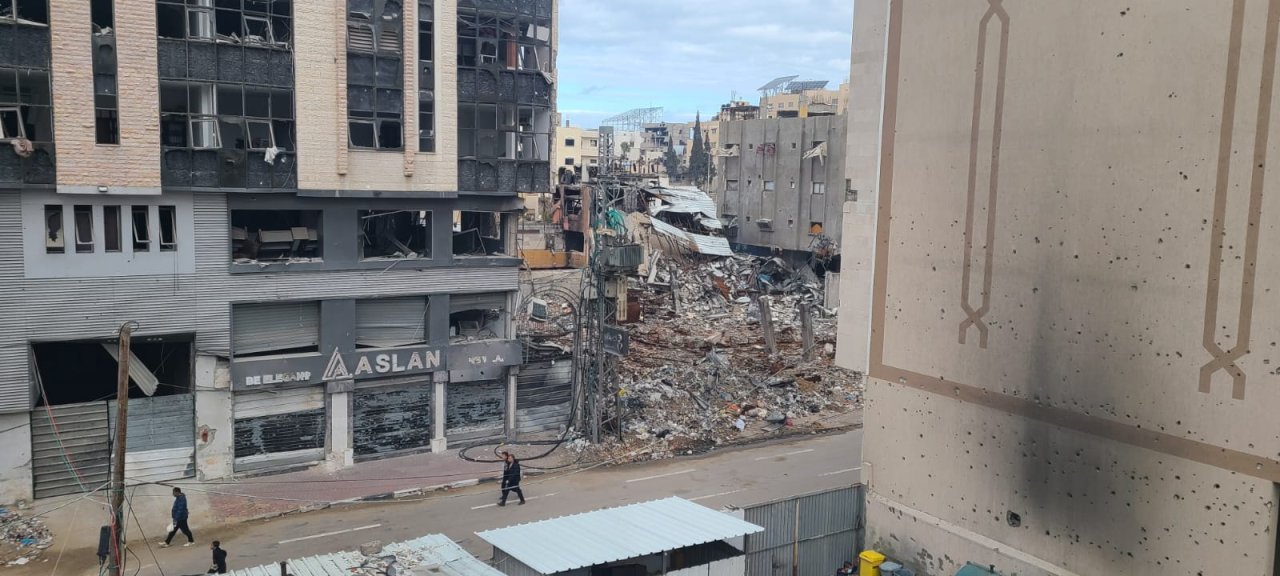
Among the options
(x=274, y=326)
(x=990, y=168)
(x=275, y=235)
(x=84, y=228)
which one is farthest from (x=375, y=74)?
(x=990, y=168)

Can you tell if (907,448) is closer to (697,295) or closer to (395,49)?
(395,49)

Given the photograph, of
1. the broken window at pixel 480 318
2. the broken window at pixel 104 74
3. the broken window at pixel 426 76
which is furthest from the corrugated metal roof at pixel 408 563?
Result: the broken window at pixel 426 76

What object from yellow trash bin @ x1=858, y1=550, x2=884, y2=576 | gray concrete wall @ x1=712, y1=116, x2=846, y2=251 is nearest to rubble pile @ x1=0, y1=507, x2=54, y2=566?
yellow trash bin @ x1=858, y1=550, x2=884, y2=576

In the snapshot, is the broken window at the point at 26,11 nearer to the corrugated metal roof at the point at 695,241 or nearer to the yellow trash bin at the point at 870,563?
the yellow trash bin at the point at 870,563

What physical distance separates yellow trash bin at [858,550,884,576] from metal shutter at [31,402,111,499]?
56.5ft

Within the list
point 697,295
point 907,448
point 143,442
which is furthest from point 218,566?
point 697,295

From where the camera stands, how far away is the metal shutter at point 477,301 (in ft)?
88.8

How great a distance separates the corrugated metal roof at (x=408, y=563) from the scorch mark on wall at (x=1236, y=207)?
34.0ft

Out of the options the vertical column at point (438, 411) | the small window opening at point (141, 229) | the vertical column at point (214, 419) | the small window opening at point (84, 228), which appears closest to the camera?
the small window opening at point (84, 228)

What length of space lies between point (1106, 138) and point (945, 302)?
3.96m

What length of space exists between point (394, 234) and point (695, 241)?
95.9 feet

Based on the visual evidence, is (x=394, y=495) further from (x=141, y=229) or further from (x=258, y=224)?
(x=141, y=229)

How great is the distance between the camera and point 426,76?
2564 centimetres

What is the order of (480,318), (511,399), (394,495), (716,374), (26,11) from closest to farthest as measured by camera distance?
(26,11) < (394,495) < (511,399) < (480,318) < (716,374)
